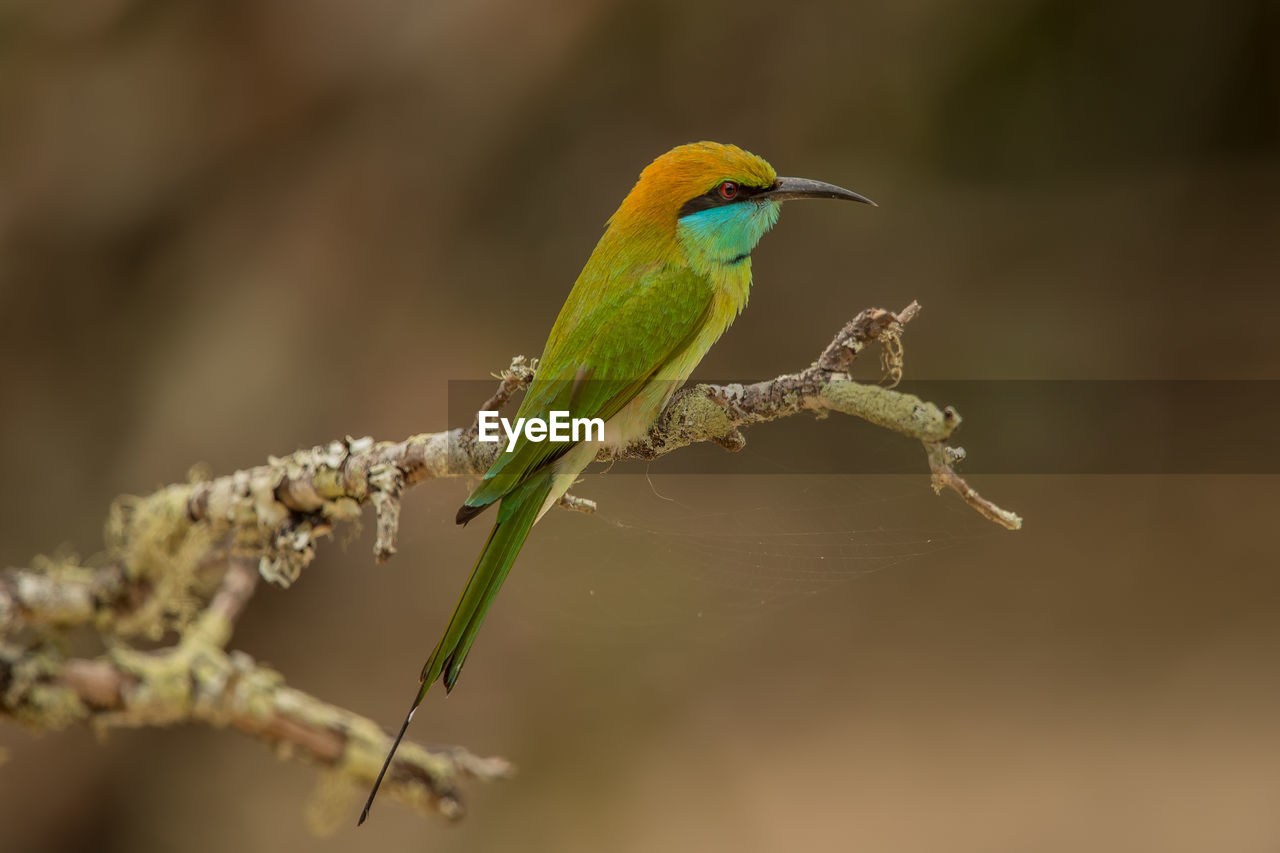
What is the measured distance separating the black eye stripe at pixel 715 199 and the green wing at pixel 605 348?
0.09 meters

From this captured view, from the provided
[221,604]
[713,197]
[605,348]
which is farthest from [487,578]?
[221,604]

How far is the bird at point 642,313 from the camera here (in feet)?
3.94

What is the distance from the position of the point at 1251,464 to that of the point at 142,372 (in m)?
3.30

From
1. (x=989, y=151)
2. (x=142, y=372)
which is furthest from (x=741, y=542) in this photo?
(x=142, y=372)

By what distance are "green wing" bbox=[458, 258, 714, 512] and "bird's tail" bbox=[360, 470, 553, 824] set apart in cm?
4

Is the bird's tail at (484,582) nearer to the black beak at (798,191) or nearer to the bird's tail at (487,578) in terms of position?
the bird's tail at (487,578)

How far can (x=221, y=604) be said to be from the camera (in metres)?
1.90

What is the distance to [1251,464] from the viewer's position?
2.97 meters

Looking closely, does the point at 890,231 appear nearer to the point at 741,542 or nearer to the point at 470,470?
the point at 741,542

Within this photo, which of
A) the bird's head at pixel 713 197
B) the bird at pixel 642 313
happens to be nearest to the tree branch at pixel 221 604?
the bird at pixel 642 313

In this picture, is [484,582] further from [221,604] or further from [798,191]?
[221,604]

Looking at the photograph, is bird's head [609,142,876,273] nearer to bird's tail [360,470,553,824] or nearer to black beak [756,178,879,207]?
black beak [756,178,879,207]

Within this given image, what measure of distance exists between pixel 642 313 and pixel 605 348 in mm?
81

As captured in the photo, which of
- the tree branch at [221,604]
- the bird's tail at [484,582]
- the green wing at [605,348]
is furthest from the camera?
the tree branch at [221,604]
